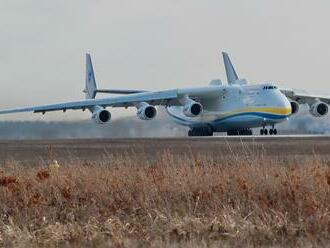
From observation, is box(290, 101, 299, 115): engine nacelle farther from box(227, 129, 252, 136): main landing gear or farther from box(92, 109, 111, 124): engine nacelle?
box(92, 109, 111, 124): engine nacelle

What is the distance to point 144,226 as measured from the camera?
10812 mm

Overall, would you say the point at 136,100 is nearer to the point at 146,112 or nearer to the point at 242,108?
the point at 146,112

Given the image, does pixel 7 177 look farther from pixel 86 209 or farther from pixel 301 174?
pixel 301 174

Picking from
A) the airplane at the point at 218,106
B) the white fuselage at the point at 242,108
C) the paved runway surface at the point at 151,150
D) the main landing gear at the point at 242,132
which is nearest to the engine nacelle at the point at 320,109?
the airplane at the point at 218,106

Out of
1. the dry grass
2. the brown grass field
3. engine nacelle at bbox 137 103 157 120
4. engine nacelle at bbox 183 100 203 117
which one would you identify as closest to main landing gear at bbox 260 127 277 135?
engine nacelle at bbox 183 100 203 117

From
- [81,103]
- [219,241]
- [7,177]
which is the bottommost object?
[81,103]

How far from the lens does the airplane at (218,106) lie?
5591cm

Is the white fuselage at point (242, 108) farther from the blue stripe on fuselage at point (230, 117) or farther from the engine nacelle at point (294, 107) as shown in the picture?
the engine nacelle at point (294, 107)

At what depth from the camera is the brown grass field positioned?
10031 millimetres

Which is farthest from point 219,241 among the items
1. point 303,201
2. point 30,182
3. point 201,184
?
point 30,182

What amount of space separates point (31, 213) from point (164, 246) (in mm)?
3138

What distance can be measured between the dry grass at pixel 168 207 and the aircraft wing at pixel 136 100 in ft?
145

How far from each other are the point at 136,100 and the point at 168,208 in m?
48.3

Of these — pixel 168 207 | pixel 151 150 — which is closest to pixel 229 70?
pixel 151 150
